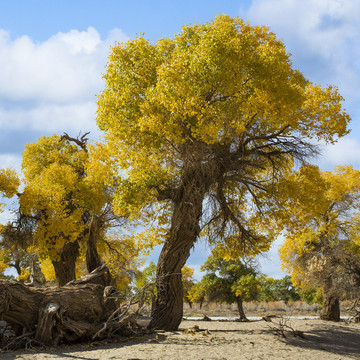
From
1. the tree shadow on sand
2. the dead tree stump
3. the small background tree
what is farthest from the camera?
the small background tree

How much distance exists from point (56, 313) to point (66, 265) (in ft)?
34.5

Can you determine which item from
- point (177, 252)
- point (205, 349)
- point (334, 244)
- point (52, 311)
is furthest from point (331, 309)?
point (52, 311)

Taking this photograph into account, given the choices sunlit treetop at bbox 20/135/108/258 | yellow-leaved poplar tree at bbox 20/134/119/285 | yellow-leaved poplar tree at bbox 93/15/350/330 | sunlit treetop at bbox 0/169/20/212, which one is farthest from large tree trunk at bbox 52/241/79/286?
yellow-leaved poplar tree at bbox 93/15/350/330

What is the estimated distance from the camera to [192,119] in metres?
11.0

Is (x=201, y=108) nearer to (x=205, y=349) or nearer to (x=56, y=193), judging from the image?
(x=205, y=349)

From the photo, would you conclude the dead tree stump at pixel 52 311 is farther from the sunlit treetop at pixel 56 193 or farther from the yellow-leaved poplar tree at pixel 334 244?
the yellow-leaved poplar tree at pixel 334 244

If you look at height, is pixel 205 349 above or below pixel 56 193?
below

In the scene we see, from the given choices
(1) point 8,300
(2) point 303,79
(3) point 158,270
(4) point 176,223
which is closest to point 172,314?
(3) point 158,270

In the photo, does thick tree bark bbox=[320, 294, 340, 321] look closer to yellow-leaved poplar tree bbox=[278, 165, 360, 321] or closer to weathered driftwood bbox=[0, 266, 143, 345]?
yellow-leaved poplar tree bbox=[278, 165, 360, 321]

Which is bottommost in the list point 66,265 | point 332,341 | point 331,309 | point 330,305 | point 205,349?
point 332,341

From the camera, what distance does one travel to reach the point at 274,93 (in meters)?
11.3

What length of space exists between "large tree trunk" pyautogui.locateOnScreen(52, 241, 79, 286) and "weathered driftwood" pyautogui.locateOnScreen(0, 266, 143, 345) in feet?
29.7

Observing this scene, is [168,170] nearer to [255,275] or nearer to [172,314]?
[172,314]

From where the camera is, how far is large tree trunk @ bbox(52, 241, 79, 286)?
1925 centimetres
